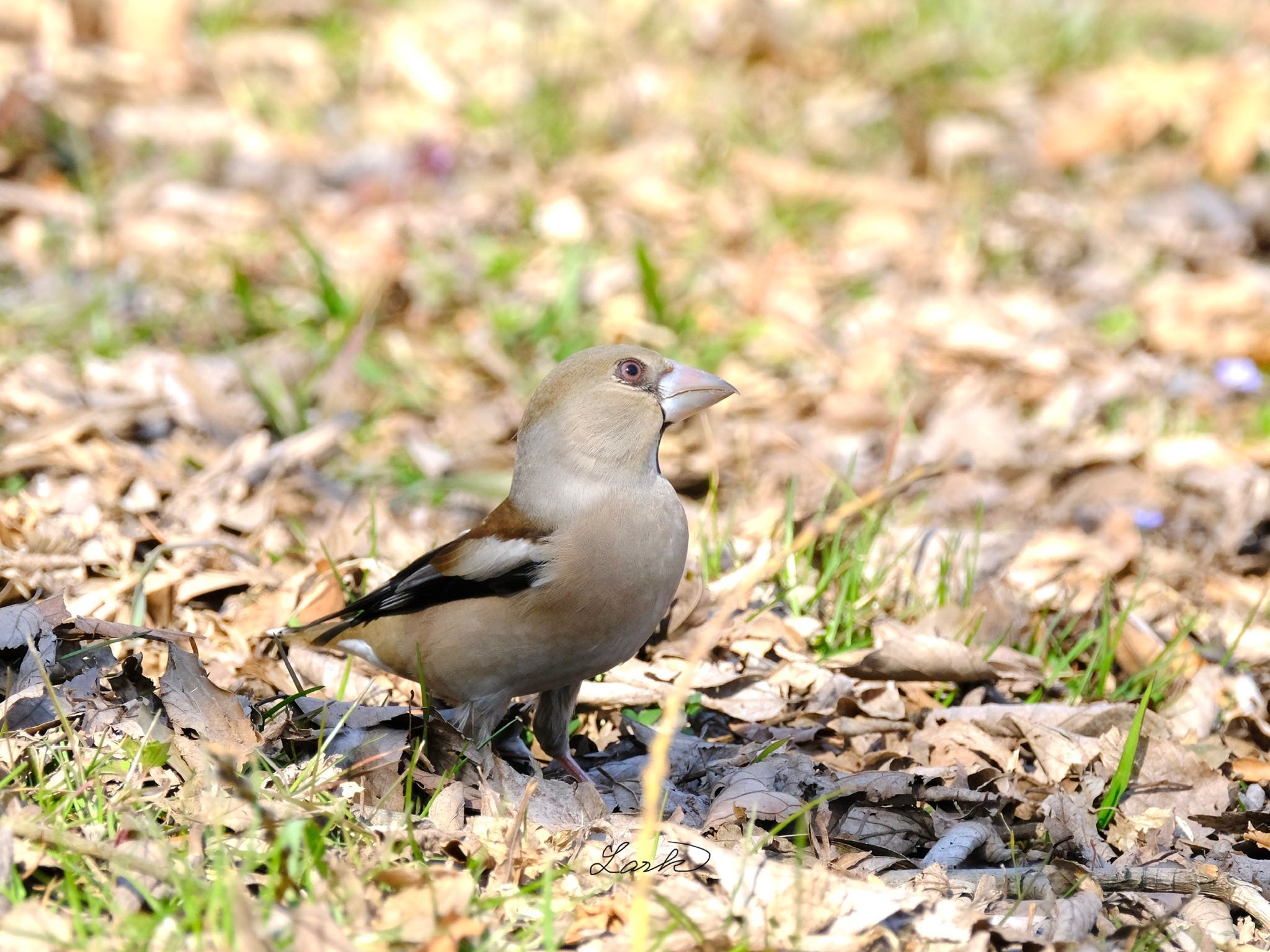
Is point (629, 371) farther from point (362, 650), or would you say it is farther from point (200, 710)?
point (200, 710)

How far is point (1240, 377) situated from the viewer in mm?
6414

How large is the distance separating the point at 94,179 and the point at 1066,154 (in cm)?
582

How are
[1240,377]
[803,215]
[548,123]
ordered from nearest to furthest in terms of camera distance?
1. [1240,377]
2. [803,215]
3. [548,123]

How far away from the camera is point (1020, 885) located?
10.2ft

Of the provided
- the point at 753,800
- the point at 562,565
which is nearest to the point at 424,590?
the point at 562,565

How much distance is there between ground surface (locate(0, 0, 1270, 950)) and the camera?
295 centimetres

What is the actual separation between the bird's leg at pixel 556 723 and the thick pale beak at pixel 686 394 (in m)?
0.79

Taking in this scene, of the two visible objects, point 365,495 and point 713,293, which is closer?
point 365,495

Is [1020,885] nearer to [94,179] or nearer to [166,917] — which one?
[166,917]

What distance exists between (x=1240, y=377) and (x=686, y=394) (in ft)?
12.7

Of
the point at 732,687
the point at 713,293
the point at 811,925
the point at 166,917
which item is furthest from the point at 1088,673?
the point at 713,293

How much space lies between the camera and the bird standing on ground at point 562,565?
3.38 meters

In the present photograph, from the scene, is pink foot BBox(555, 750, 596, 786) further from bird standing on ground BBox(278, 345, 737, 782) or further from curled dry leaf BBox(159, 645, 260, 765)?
curled dry leaf BBox(159, 645, 260, 765)
